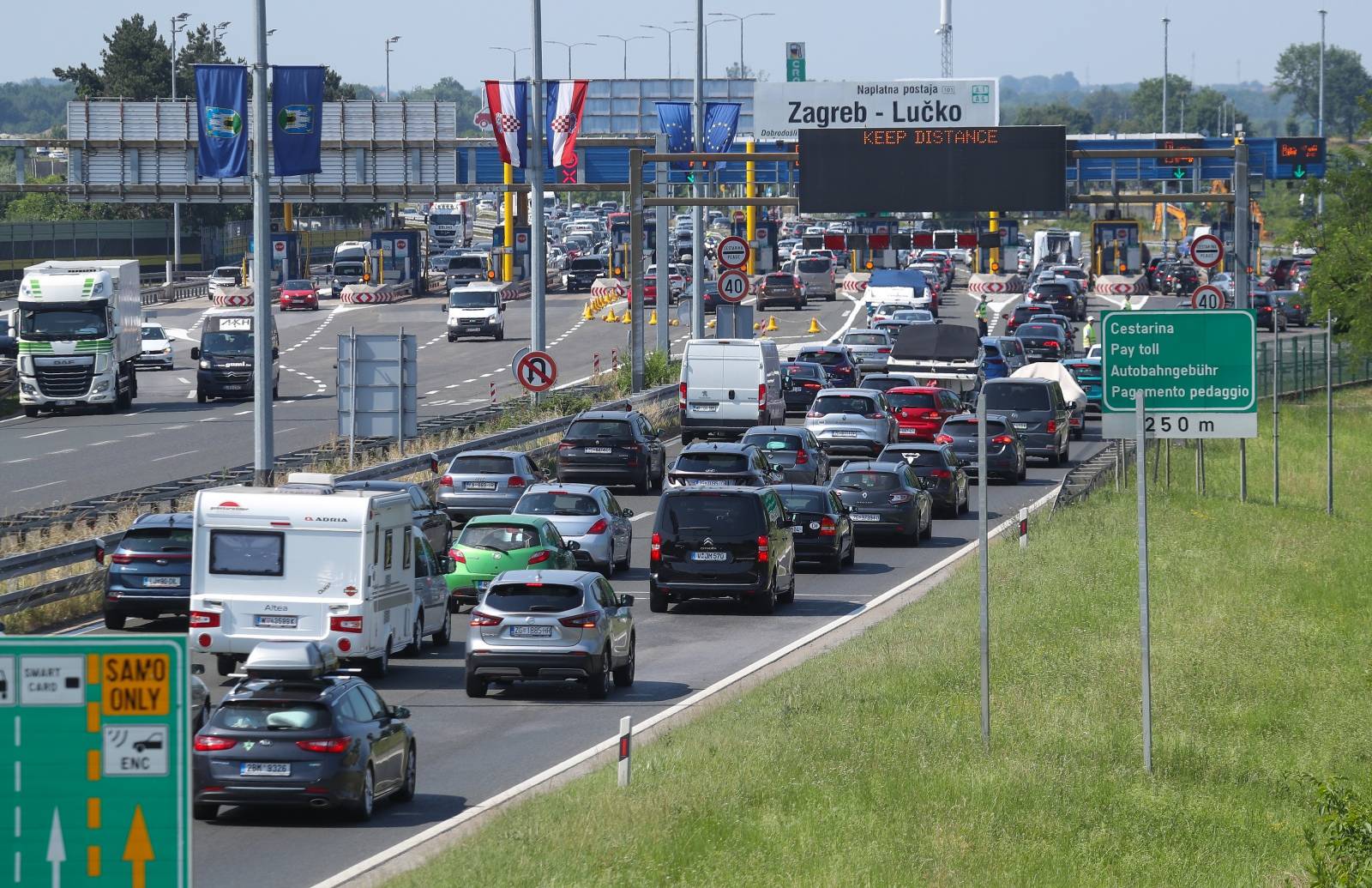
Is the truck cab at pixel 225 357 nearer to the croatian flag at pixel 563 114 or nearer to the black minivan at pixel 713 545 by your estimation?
the croatian flag at pixel 563 114

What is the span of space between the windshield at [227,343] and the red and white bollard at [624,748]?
4702 cm

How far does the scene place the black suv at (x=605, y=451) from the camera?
41.0 meters

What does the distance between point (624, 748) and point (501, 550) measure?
12.4 metres

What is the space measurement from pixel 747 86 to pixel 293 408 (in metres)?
80.9

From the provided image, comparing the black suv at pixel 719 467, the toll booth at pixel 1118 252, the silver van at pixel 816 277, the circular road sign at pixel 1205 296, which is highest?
the toll booth at pixel 1118 252

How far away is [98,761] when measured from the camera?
7.46 metres

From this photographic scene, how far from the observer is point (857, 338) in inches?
2667

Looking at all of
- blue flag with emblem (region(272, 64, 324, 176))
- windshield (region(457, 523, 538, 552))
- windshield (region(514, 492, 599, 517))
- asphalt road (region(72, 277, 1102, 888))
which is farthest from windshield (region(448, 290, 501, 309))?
windshield (region(457, 523, 538, 552))

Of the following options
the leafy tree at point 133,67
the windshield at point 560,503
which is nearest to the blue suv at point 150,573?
the windshield at point 560,503

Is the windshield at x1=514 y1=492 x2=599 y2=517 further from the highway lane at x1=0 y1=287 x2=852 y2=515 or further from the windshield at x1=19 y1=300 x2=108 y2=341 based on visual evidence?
the windshield at x1=19 y1=300 x2=108 y2=341

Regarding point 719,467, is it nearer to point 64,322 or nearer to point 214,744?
point 214,744

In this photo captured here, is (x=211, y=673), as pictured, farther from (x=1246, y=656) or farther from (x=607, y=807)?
(x=1246, y=656)

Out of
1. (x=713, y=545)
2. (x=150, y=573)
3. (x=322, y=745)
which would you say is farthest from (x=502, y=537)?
(x=322, y=745)

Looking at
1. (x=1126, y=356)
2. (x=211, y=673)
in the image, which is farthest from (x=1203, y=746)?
(x=211, y=673)
